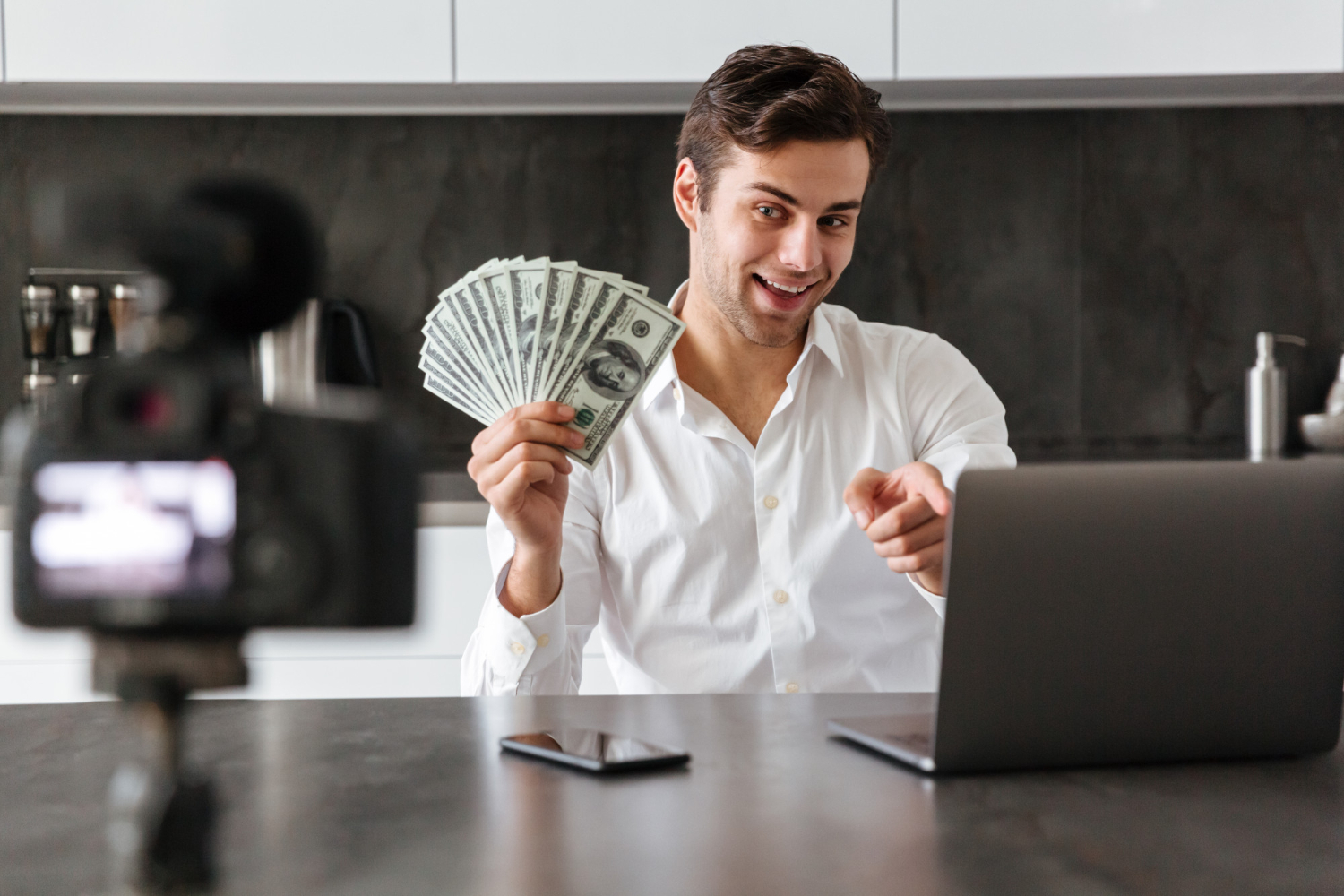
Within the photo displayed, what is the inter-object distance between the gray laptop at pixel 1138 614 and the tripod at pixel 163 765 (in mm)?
414

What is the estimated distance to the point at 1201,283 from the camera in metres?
2.73

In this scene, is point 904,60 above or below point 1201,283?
above

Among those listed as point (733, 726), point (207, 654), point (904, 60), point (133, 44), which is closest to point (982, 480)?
point (733, 726)

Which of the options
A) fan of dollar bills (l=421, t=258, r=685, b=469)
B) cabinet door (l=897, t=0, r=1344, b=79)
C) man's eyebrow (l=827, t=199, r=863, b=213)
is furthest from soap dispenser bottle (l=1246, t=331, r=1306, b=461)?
fan of dollar bills (l=421, t=258, r=685, b=469)

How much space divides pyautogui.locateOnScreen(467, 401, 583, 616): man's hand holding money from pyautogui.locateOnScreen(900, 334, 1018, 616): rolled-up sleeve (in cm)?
54

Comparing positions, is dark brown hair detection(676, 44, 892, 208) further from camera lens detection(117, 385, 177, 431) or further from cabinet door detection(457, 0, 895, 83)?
camera lens detection(117, 385, 177, 431)

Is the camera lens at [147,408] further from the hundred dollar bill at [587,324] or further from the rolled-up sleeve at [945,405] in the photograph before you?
the rolled-up sleeve at [945,405]

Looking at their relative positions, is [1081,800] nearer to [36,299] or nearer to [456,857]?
[456,857]

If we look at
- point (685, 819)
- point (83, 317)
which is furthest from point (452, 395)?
point (83, 317)

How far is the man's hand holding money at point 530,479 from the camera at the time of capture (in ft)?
3.88

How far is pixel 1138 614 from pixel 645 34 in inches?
73.7

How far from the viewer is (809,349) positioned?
1.61 meters

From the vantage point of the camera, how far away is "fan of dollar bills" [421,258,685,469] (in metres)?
1.30

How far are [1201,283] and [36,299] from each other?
105 inches
